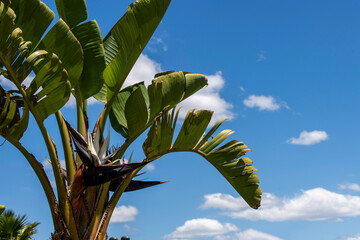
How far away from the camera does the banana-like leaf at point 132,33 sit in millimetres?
6918

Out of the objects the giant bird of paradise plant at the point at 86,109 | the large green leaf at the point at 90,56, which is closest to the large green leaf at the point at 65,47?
the giant bird of paradise plant at the point at 86,109

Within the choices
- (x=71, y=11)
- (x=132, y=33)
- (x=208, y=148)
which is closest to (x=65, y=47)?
(x=132, y=33)

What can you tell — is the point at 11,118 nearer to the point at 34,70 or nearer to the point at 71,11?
the point at 34,70

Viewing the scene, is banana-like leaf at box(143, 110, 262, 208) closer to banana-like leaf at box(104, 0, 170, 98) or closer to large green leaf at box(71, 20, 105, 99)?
banana-like leaf at box(104, 0, 170, 98)

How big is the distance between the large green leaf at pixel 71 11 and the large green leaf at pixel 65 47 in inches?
49.1

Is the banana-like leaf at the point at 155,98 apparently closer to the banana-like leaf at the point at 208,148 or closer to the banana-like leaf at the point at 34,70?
the banana-like leaf at the point at 208,148

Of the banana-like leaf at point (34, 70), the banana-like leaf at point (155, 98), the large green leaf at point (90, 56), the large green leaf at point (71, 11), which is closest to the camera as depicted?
the banana-like leaf at point (34, 70)

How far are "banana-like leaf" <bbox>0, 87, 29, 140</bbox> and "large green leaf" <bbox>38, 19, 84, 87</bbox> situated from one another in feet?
3.11

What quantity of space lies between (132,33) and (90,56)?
100 cm

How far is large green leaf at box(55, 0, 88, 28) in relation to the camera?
7727 mm

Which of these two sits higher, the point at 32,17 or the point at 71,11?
the point at 71,11

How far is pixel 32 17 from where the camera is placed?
21.6 feet

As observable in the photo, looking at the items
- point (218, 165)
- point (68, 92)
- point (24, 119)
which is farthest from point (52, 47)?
point (218, 165)

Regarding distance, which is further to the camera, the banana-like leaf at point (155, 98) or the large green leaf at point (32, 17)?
the banana-like leaf at point (155, 98)
